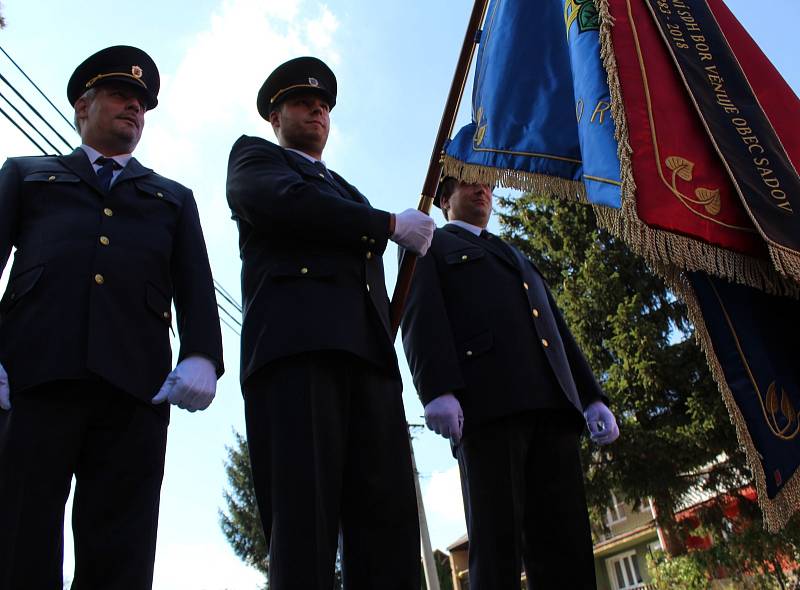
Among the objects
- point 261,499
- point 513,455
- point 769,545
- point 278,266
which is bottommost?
point 261,499

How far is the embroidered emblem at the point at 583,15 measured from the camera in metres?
3.60

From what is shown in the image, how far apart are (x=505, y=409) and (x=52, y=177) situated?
1.71m

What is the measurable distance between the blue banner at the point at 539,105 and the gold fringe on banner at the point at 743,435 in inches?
21.7

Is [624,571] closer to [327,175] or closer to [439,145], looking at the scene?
[439,145]

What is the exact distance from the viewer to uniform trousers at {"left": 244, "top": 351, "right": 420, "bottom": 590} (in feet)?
6.63

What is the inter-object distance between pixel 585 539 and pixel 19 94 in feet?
17.5

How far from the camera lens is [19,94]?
596cm

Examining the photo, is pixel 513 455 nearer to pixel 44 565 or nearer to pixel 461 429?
pixel 461 429

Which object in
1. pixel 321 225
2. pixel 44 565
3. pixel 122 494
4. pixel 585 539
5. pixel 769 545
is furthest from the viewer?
pixel 769 545

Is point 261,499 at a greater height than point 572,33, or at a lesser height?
lesser

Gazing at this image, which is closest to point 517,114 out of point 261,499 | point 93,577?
point 261,499

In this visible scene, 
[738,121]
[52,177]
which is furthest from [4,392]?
[738,121]

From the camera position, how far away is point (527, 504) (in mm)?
2863

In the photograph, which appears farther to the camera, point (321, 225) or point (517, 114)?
point (517, 114)
